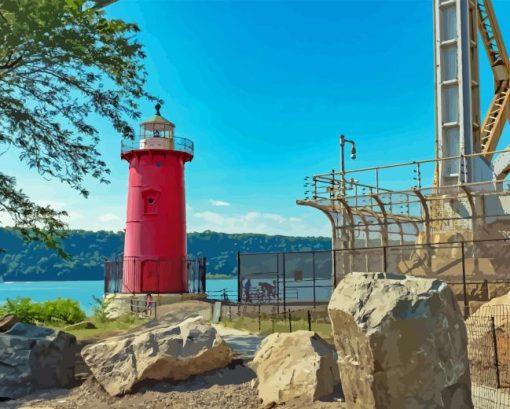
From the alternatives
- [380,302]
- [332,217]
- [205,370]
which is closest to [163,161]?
[332,217]

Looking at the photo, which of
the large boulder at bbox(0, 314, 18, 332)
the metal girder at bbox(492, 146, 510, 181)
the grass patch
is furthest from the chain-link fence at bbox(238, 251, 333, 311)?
the large boulder at bbox(0, 314, 18, 332)

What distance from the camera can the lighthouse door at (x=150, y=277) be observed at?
3316 cm

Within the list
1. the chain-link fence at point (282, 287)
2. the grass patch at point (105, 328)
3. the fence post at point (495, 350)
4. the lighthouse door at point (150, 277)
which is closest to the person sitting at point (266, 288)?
the chain-link fence at point (282, 287)

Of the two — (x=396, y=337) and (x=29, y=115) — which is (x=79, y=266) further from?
(x=396, y=337)

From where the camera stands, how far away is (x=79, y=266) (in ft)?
532

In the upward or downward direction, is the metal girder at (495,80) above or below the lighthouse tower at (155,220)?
above

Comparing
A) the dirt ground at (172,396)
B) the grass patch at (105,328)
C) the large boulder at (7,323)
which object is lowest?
the dirt ground at (172,396)

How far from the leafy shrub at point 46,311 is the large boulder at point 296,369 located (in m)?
15.2

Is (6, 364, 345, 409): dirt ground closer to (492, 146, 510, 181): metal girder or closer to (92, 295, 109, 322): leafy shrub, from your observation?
(92, 295, 109, 322): leafy shrub

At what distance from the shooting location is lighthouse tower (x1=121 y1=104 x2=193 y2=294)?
33312 mm

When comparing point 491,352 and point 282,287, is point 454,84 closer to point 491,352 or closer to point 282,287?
point 282,287

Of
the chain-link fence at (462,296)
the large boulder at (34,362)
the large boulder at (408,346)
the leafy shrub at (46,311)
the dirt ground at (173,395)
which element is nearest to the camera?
the large boulder at (408,346)

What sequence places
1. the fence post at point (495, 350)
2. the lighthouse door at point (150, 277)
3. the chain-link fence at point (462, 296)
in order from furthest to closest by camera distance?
the lighthouse door at point (150, 277), the chain-link fence at point (462, 296), the fence post at point (495, 350)

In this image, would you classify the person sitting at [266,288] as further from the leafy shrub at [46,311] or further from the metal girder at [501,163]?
the metal girder at [501,163]
